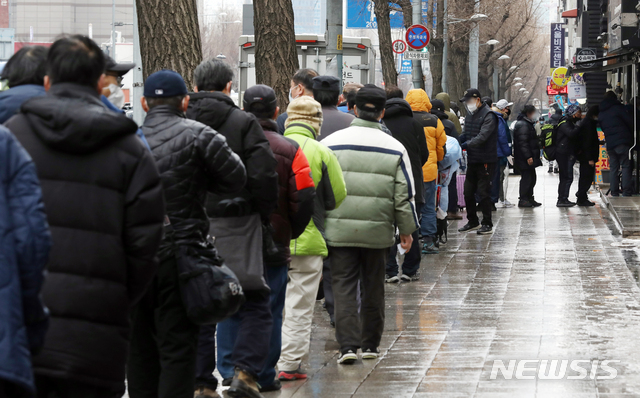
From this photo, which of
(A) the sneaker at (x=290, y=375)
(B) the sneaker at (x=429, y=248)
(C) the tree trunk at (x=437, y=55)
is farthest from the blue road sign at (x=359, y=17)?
(A) the sneaker at (x=290, y=375)

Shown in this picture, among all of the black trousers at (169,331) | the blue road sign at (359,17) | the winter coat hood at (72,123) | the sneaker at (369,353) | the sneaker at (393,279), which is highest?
the blue road sign at (359,17)

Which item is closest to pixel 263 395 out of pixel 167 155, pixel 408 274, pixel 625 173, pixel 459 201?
pixel 167 155

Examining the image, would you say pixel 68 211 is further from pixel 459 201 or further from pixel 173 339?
pixel 459 201

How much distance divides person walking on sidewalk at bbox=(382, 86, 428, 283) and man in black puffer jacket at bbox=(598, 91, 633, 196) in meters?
8.74

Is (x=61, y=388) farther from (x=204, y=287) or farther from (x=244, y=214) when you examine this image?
(x=244, y=214)

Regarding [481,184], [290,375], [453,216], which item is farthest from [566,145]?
[290,375]

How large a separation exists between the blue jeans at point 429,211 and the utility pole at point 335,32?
3.11m

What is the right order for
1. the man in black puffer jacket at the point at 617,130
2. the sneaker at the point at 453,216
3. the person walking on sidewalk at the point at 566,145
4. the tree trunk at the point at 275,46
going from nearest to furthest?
1. the tree trunk at the point at 275,46
2. the sneaker at the point at 453,216
3. the man in black puffer jacket at the point at 617,130
4. the person walking on sidewalk at the point at 566,145

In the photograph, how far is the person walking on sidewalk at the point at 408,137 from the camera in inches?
376

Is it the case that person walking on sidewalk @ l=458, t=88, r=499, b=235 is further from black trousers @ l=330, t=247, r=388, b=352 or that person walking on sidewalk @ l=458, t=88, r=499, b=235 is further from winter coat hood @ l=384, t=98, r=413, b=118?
black trousers @ l=330, t=247, r=388, b=352

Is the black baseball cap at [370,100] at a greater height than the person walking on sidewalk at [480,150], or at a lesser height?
greater

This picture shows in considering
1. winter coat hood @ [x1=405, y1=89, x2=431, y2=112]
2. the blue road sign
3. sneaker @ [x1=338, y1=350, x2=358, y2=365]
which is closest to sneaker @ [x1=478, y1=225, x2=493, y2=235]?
winter coat hood @ [x1=405, y1=89, x2=431, y2=112]

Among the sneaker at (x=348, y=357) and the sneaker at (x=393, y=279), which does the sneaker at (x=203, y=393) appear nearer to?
the sneaker at (x=348, y=357)

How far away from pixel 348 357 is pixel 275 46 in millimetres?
5334
